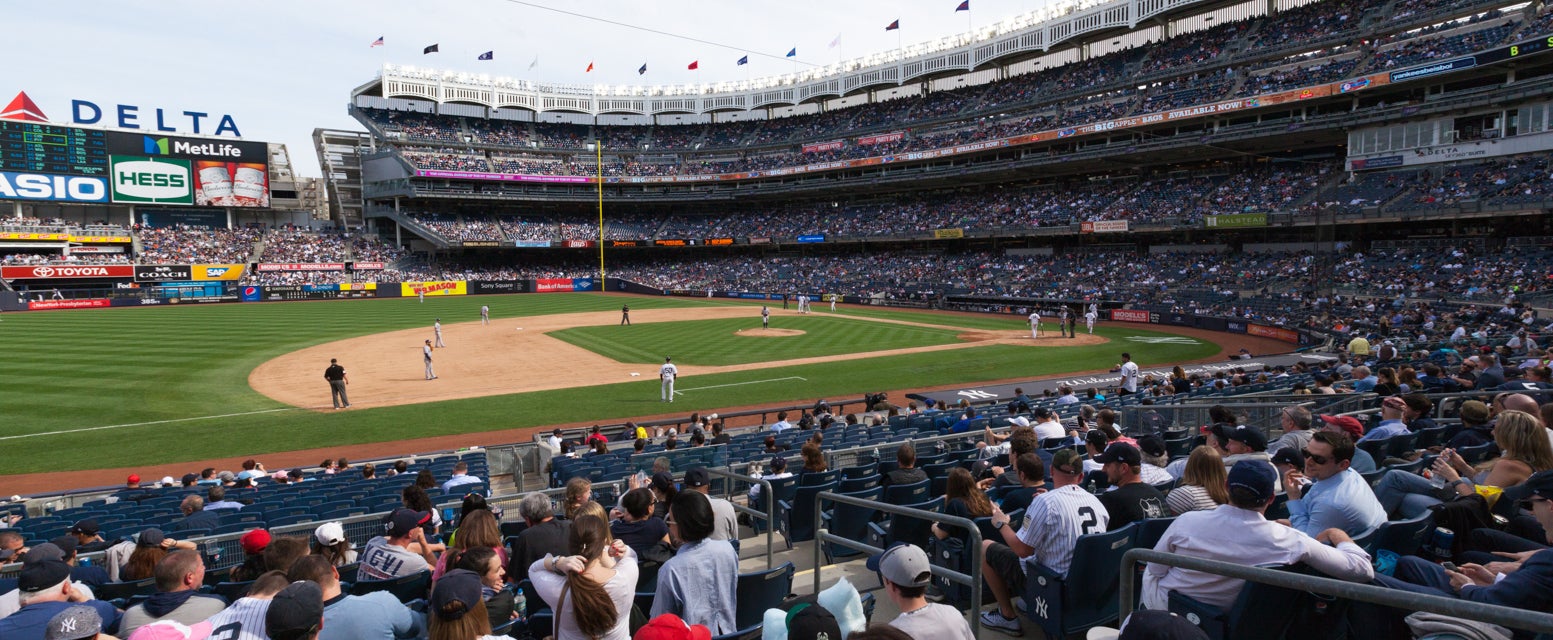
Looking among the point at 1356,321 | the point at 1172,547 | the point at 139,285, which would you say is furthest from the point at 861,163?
the point at 1172,547

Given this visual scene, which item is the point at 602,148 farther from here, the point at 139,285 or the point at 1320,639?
the point at 1320,639

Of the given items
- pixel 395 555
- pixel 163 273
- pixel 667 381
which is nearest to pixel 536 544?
pixel 395 555

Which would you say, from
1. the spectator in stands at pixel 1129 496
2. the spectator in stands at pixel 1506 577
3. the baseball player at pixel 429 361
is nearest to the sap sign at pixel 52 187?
the baseball player at pixel 429 361

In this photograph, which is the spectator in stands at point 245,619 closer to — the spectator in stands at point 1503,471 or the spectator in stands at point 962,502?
the spectator in stands at point 962,502

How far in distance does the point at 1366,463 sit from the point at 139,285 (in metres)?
80.4

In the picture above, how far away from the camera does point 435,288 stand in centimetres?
7275

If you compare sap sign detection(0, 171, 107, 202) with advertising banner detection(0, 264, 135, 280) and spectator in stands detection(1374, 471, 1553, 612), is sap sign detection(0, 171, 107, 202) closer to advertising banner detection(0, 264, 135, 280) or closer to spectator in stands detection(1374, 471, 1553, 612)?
advertising banner detection(0, 264, 135, 280)

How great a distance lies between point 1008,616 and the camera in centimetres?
546

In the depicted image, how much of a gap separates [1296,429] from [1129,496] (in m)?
4.13

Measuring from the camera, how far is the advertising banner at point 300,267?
232ft

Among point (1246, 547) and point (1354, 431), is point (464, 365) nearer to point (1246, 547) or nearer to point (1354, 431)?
point (1354, 431)

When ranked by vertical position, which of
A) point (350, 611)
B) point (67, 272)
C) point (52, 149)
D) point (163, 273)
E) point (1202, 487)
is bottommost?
point (350, 611)

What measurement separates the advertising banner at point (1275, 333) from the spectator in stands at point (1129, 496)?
35.3m

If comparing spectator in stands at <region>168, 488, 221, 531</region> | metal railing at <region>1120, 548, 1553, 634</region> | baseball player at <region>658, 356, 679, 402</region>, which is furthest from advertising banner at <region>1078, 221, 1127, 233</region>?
metal railing at <region>1120, 548, 1553, 634</region>
